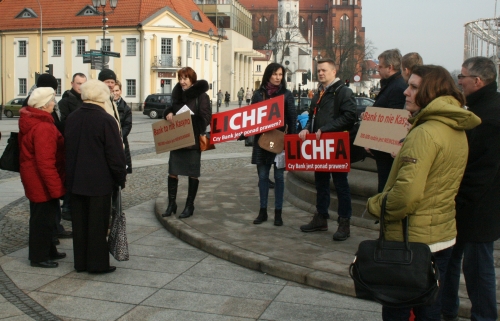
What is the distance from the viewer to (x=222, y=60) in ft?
292

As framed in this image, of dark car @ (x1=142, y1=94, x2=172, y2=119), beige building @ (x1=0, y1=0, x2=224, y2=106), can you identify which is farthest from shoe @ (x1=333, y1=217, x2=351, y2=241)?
beige building @ (x1=0, y1=0, x2=224, y2=106)

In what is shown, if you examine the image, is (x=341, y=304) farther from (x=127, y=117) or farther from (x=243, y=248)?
(x=127, y=117)

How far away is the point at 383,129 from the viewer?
632cm

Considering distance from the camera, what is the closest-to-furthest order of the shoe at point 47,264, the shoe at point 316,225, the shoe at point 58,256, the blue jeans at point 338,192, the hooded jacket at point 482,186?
the hooded jacket at point 482,186 → the shoe at point 47,264 → the shoe at point 58,256 → the blue jeans at point 338,192 → the shoe at point 316,225

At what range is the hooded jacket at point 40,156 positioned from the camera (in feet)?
21.0

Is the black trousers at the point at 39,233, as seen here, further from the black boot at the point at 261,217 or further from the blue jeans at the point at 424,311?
the blue jeans at the point at 424,311

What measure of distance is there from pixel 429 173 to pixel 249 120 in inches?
176

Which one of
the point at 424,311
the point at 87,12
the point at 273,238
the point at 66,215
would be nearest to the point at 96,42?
the point at 87,12

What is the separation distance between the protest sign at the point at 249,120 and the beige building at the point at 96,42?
56.2 m

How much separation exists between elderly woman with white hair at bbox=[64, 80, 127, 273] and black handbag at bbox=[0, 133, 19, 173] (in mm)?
720

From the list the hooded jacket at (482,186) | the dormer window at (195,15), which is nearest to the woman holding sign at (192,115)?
the hooded jacket at (482,186)

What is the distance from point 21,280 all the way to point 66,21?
2501 inches

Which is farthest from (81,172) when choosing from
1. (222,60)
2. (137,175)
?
(222,60)

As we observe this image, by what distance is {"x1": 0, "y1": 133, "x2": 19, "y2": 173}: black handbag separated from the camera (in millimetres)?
6602
